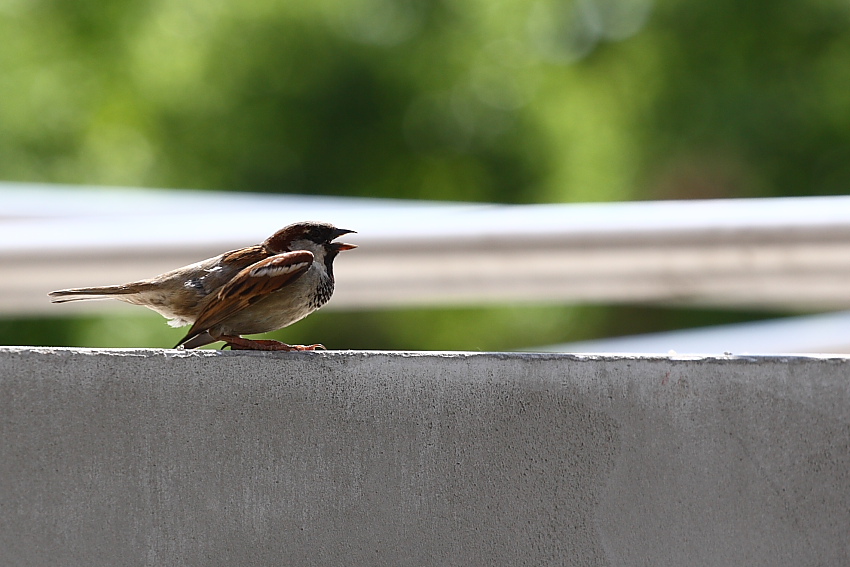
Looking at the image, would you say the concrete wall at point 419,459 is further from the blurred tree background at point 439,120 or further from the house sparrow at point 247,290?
the blurred tree background at point 439,120

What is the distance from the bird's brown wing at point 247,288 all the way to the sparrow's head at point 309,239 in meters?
0.22

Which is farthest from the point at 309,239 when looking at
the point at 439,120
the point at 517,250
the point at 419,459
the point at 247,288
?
the point at 439,120

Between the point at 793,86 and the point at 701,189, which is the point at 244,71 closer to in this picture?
the point at 701,189

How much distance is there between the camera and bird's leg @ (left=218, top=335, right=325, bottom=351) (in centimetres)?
304

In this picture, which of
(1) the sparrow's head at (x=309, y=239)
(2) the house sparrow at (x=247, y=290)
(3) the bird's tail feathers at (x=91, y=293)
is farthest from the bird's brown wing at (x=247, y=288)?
(3) the bird's tail feathers at (x=91, y=293)

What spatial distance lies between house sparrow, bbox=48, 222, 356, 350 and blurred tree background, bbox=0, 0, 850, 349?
15788 millimetres

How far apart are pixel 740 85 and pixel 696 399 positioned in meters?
19.8

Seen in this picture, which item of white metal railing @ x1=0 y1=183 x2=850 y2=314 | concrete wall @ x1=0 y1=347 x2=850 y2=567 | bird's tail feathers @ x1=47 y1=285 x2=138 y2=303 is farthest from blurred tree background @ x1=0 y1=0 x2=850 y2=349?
concrete wall @ x1=0 y1=347 x2=850 y2=567

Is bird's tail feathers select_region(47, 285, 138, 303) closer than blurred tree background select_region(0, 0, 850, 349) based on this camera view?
Yes

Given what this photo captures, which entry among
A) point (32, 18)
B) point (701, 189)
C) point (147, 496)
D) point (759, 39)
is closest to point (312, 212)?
point (147, 496)

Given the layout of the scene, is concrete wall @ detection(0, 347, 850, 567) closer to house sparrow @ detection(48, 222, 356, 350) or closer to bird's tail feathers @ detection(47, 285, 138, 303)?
house sparrow @ detection(48, 222, 356, 350)

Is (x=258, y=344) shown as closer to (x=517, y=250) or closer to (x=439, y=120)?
(x=517, y=250)

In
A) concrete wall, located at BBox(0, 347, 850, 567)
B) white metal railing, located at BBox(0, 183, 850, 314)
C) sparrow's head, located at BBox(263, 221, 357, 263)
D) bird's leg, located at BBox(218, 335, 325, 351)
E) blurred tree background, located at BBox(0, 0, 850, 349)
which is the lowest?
concrete wall, located at BBox(0, 347, 850, 567)

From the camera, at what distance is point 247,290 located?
3184 millimetres
